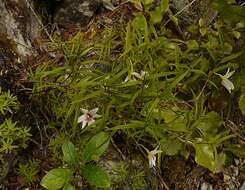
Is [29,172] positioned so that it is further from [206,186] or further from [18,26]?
[206,186]

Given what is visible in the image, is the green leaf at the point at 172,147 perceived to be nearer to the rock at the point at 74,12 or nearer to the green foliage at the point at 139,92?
the green foliage at the point at 139,92

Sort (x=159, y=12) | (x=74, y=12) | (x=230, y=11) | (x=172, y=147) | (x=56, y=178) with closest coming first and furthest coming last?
(x=56, y=178)
(x=172, y=147)
(x=230, y=11)
(x=159, y=12)
(x=74, y=12)

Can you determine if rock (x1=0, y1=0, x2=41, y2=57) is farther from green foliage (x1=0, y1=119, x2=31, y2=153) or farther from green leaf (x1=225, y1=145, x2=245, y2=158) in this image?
green leaf (x1=225, y1=145, x2=245, y2=158)

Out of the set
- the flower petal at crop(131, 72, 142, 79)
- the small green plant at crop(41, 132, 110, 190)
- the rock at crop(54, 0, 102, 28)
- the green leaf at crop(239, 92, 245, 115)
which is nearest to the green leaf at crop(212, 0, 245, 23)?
the green leaf at crop(239, 92, 245, 115)

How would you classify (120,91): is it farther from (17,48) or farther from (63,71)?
(17,48)

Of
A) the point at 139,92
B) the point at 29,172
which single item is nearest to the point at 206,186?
the point at 139,92

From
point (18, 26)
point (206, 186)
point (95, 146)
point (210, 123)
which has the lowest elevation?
point (206, 186)

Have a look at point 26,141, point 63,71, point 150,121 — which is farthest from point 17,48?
point 150,121
